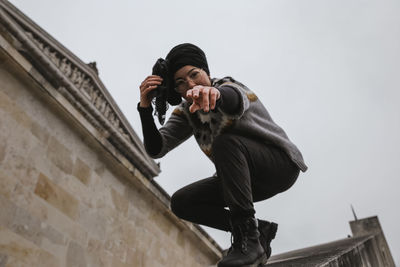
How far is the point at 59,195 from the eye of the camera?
4.98 meters

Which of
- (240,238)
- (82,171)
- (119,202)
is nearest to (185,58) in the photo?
(240,238)

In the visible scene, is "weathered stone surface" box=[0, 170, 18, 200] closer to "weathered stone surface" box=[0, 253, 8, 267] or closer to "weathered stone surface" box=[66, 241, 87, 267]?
"weathered stone surface" box=[0, 253, 8, 267]

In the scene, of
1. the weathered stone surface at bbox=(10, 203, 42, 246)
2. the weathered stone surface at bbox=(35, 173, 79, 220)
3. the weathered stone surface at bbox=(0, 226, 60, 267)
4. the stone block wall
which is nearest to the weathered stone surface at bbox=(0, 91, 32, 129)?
the stone block wall

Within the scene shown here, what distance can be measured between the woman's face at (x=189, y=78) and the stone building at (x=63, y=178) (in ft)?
9.63

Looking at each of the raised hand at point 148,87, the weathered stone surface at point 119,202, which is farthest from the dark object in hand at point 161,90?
the weathered stone surface at point 119,202

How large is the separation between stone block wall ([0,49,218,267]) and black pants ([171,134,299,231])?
2670 mm

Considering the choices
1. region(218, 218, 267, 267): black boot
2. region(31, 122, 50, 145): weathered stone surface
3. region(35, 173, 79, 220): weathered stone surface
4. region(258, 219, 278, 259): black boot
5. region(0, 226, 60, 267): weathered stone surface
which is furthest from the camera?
region(31, 122, 50, 145): weathered stone surface

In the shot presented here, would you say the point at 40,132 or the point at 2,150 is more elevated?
the point at 40,132

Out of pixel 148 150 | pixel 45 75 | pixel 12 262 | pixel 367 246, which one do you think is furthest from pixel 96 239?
pixel 367 246

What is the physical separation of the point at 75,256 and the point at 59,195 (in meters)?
0.87

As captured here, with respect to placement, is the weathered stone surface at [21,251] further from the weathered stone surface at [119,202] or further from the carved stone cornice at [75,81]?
the carved stone cornice at [75,81]

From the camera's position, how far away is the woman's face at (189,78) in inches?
97.3

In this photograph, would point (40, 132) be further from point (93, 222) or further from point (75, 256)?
point (75, 256)

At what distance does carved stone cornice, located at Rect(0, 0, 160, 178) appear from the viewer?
532 centimetres
